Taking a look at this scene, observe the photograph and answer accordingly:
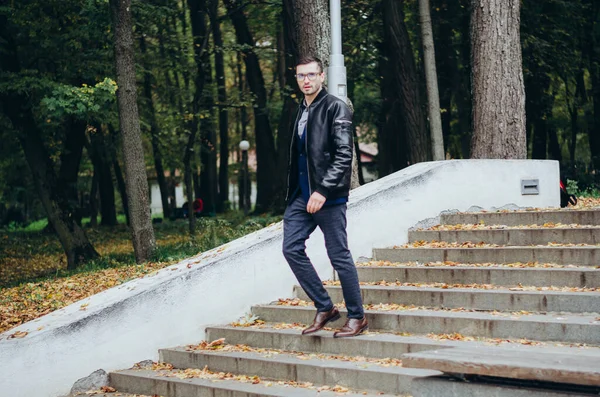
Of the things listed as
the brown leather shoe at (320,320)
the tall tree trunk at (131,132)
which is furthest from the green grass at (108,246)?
the brown leather shoe at (320,320)

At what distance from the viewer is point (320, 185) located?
238 inches

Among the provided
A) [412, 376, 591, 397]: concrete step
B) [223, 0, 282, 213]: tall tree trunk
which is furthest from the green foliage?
Answer: [223, 0, 282, 213]: tall tree trunk

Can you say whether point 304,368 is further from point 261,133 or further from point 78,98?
point 261,133

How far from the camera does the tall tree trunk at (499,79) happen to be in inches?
420

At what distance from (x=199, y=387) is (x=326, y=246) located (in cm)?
142

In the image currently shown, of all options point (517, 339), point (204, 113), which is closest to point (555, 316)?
point (517, 339)

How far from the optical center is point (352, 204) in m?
8.31

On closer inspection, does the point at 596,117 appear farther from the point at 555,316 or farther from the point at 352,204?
the point at 555,316

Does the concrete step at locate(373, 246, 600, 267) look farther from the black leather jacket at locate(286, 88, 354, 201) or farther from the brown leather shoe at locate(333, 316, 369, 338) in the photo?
the black leather jacket at locate(286, 88, 354, 201)

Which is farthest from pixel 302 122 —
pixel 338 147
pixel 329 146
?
pixel 338 147

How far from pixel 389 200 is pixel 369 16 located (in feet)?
45.5

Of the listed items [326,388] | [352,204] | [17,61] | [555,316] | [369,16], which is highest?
[369,16]

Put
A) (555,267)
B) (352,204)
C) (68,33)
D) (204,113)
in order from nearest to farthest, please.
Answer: (555,267)
(352,204)
(68,33)
(204,113)

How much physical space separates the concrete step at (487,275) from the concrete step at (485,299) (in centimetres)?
30
